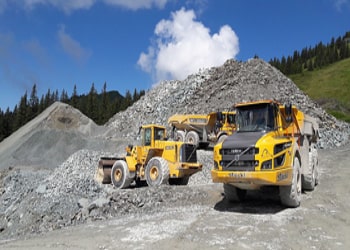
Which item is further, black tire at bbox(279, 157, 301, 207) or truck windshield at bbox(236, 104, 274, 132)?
truck windshield at bbox(236, 104, 274, 132)

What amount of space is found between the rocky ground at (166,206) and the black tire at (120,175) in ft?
3.01

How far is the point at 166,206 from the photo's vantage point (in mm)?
11039

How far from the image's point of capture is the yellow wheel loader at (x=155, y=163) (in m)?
14.0

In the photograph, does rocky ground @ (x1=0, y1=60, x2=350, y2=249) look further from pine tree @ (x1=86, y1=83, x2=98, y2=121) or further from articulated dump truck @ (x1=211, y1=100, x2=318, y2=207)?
pine tree @ (x1=86, y1=83, x2=98, y2=121)

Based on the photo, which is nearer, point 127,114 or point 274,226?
point 274,226

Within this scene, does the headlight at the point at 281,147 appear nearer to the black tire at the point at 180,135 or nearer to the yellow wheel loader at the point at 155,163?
the yellow wheel loader at the point at 155,163

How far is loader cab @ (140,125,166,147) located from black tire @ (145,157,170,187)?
0.96 metres

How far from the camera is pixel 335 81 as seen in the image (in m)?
85.2

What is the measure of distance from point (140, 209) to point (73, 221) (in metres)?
2.24

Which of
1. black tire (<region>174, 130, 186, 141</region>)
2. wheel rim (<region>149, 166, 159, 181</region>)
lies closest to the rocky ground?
wheel rim (<region>149, 166, 159, 181</region>)

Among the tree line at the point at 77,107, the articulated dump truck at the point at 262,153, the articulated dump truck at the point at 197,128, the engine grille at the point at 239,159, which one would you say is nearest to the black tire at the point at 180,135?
the articulated dump truck at the point at 197,128

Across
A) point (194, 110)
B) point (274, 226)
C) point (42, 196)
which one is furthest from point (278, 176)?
point (194, 110)

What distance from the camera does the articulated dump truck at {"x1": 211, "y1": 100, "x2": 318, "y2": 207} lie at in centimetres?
839

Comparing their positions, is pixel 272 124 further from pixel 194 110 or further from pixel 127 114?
pixel 127 114
